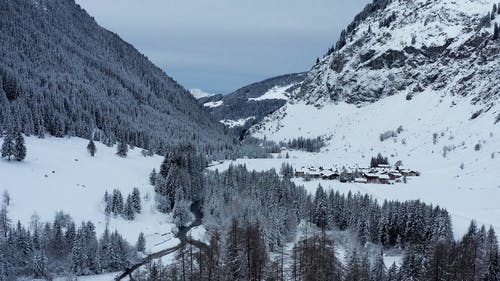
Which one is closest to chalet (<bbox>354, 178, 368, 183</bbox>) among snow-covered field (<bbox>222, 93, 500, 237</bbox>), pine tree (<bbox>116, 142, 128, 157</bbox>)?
snow-covered field (<bbox>222, 93, 500, 237</bbox>)

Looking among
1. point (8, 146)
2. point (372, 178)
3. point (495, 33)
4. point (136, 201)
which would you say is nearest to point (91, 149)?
point (8, 146)

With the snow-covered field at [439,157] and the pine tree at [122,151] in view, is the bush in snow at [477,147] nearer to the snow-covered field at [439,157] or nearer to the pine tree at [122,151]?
the snow-covered field at [439,157]

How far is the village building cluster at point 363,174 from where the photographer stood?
123375mm

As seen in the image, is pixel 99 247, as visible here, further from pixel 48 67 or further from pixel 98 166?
pixel 48 67

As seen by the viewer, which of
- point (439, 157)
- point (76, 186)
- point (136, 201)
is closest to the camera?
point (136, 201)

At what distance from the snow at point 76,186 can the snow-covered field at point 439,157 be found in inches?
1655

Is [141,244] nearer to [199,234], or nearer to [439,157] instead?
[199,234]

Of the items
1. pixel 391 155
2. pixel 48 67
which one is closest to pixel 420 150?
pixel 391 155

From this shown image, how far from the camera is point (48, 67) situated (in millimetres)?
189625

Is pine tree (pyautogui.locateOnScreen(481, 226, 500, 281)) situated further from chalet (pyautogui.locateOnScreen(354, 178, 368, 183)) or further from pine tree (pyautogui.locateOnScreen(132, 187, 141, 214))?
pine tree (pyautogui.locateOnScreen(132, 187, 141, 214))

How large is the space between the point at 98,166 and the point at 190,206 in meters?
26.6

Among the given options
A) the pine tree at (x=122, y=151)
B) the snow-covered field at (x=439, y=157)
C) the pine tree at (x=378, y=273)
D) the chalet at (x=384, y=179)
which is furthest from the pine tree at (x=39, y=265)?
the chalet at (x=384, y=179)

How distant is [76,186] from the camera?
9775cm

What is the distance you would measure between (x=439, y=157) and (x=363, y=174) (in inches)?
1129
